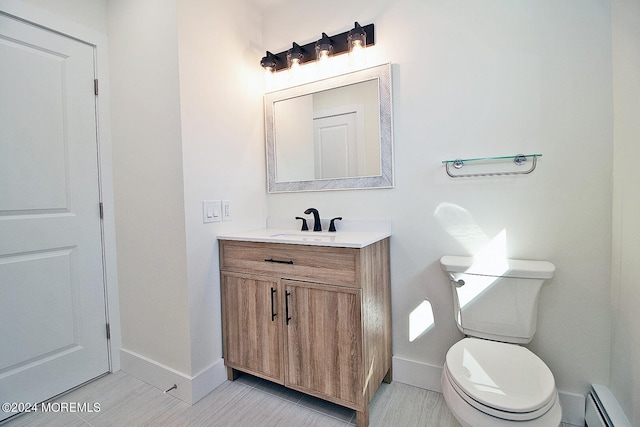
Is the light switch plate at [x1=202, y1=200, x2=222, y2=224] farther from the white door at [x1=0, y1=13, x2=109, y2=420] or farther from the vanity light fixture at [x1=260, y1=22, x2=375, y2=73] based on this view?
the vanity light fixture at [x1=260, y1=22, x2=375, y2=73]

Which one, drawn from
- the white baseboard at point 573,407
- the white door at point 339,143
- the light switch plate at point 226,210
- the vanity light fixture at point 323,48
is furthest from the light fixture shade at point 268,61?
the white baseboard at point 573,407

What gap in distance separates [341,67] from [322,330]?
63.1 inches

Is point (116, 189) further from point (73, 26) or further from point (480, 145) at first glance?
point (480, 145)

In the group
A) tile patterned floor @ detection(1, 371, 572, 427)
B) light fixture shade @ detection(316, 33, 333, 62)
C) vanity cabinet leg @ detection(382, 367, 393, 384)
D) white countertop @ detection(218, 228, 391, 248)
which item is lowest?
tile patterned floor @ detection(1, 371, 572, 427)

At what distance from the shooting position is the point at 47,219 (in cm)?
164

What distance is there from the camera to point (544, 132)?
1413 millimetres

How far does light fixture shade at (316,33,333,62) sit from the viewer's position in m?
1.82

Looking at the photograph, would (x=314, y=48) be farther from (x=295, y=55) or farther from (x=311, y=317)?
(x=311, y=317)

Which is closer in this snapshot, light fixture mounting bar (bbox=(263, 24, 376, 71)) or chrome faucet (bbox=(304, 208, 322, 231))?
Result: light fixture mounting bar (bbox=(263, 24, 376, 71))

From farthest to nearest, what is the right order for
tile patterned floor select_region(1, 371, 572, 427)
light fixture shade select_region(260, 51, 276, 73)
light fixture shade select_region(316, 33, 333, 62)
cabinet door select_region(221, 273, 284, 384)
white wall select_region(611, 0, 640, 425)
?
light fixture shade select_region(260, 51, 276, 73) → light fixture shade select_region(316, 33, 333, 62) → cabinet door select_region(221, 273, 284, 384) → tile patterned floor select_region(1, 371, 572, 427) → white wall select_region(611, 0, 640, 425)

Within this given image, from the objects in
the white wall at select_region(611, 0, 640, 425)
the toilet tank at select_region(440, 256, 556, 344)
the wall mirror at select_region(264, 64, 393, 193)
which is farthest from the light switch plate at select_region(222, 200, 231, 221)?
the white wall at select_region(611, 0, 640, 425)

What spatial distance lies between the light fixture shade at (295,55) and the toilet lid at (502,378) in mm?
1913

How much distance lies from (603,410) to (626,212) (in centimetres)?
86

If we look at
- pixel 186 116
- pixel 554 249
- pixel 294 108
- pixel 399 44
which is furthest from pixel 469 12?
pixel 186 116
